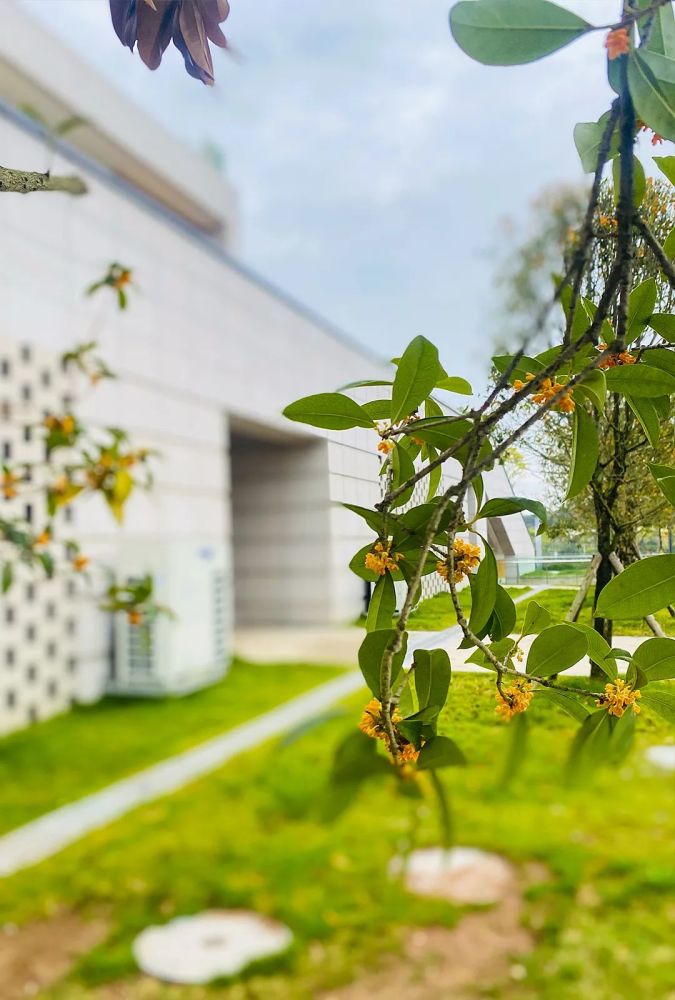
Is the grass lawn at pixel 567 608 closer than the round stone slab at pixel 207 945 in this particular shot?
Yes

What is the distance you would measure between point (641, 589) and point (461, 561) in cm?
6

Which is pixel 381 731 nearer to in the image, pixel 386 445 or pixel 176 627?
pixel 386 445

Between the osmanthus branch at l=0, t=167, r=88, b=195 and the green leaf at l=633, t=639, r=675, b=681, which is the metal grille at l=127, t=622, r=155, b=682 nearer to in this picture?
the osmanthus branch at l=0, t=167, r=88, b=195

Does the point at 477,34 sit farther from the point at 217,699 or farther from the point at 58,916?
the point at 217,699

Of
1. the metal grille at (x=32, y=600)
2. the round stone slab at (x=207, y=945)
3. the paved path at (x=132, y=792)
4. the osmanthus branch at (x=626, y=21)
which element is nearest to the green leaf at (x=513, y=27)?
the osmanthus branch at (x=626, y=21)

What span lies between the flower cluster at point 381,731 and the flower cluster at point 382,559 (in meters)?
0.05

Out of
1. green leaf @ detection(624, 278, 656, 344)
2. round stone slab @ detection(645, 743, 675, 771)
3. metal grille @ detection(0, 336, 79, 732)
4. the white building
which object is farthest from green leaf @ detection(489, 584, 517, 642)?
metal grille @ detection(0, 336, 79, 732)

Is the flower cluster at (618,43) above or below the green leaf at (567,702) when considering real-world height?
above

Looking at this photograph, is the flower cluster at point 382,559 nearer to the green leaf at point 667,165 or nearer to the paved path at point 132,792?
the green leaf at point 667,165

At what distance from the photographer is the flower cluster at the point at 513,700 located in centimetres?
30

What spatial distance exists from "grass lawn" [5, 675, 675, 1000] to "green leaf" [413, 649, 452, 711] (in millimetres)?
1331

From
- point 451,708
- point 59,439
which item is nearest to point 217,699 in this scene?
point 59,439

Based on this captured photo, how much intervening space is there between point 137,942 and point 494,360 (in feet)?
6.58

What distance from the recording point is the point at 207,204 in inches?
323
